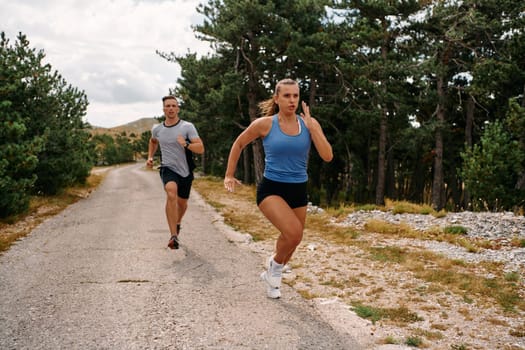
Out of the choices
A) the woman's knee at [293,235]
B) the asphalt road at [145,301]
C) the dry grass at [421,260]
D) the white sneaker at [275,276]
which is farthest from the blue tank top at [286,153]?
the dry grass at [421,260]

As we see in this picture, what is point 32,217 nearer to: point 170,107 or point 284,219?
point 170,107

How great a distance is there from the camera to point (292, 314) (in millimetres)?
3779

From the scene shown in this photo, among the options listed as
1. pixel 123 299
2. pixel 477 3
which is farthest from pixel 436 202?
pixel 123 299

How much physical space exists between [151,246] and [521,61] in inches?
751

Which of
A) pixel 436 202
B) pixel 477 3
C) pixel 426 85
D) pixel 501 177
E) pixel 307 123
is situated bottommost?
pixel 436 202

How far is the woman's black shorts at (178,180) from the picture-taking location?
20.5 ft

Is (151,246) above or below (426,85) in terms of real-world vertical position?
below

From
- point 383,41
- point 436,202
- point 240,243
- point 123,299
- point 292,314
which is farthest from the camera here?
point 436,202

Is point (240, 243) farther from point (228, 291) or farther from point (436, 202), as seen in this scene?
point (436, 202)

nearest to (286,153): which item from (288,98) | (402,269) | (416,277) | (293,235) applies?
(288,98)

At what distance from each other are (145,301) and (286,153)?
80.8 inches

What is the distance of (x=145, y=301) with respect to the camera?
400 centimetres

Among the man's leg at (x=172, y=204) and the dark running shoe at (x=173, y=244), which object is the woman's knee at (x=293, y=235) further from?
the dark running shoe at (x=173, y=244)

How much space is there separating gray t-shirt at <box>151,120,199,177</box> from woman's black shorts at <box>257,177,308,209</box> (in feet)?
8.23
